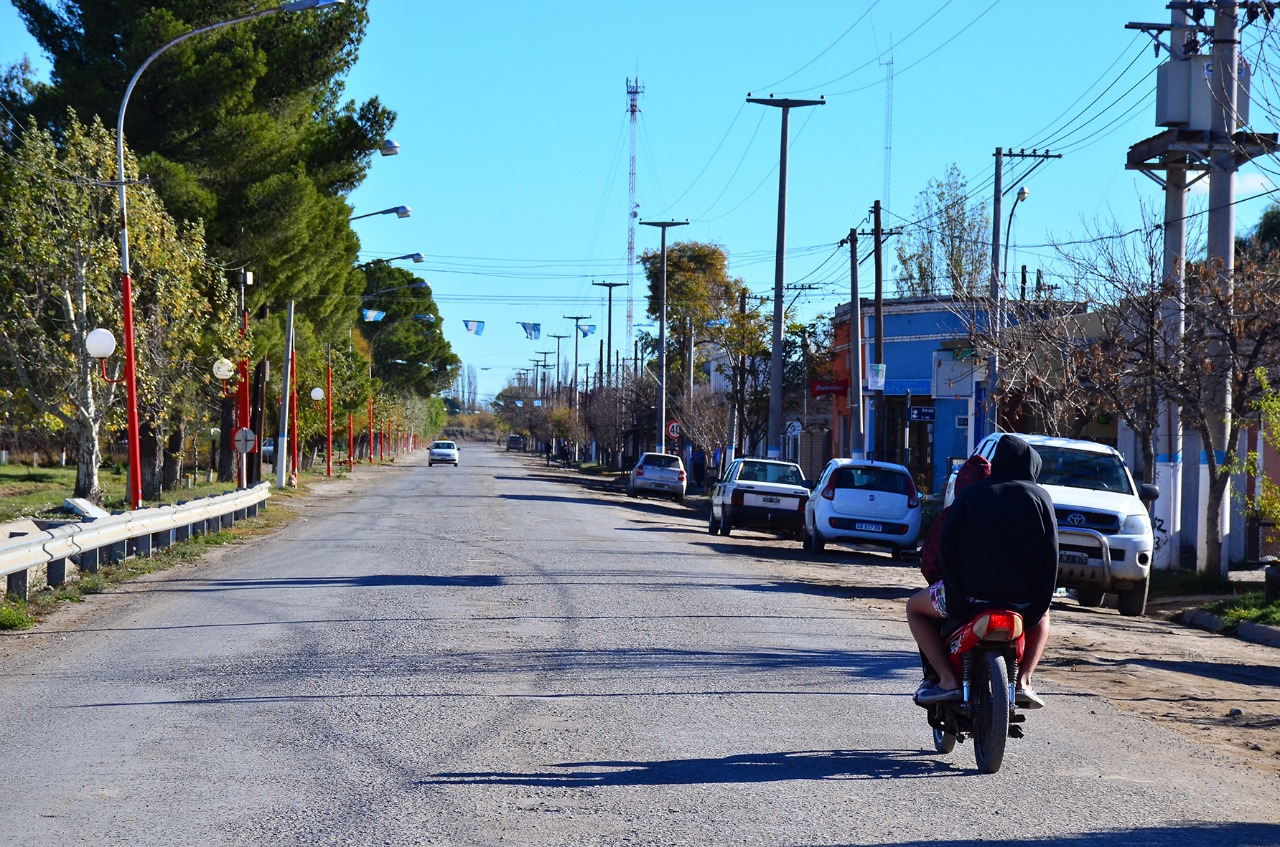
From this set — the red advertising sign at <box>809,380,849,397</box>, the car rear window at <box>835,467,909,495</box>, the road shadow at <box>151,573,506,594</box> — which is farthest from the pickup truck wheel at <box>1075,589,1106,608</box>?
the red advertising sign at <box>809,380,849,397</box>

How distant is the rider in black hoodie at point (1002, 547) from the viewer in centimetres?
700

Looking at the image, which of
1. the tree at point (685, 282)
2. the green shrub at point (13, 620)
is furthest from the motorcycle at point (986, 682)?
the tree at point (685, 282)

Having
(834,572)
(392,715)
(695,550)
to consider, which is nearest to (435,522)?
(695,550)

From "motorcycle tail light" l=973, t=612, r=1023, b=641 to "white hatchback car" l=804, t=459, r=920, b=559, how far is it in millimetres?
15696

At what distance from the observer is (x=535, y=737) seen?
7.57 m

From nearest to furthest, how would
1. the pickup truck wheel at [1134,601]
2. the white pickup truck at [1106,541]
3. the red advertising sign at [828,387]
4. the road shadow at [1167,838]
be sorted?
the road shadow at [1167,838]
the white pickup truck at [1106,541]
the pickup truck wheel at [1134,601]
the red advertising sign at [828,387]

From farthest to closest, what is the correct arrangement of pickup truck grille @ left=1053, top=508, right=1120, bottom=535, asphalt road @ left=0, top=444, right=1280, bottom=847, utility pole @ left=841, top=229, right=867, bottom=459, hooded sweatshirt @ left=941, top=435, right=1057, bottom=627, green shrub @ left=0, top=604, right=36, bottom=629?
1. utility pole @ left=841, top=229, right=867, bottom=459
2. pickup truck grille @ left=1053, top=508, right=1120, bottom=535
3. green shrub @ left=0, top=604, right=36, bottom=629
4. hooded sweatshirt @ left=941, top=435, right=1057, bottom=627
5. asphalt road @ left=0, top=444, right=1280, bottom=847

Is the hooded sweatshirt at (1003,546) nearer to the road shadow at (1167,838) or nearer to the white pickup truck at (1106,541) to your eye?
the road shadow at (1167,838)

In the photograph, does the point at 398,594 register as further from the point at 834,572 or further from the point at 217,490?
the point at 217,490

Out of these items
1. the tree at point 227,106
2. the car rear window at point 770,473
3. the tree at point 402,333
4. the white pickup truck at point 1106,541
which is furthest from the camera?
the tree at point 402,333

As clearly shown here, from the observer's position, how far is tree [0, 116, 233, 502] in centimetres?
2811

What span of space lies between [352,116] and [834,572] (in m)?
23.9

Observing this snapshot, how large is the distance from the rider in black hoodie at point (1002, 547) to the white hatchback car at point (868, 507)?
1536 cm

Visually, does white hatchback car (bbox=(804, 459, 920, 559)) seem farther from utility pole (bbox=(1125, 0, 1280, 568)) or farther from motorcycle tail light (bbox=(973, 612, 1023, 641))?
motorcycle tail light (bbox=(973, 612, 1023, 641))
